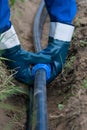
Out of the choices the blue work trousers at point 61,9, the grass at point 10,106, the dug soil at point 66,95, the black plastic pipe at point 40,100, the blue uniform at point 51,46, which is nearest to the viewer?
the black plastic pipe at point 40,100

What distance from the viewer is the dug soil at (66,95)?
2521 mm

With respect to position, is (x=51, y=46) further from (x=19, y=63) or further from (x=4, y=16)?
(x=4, y=16)

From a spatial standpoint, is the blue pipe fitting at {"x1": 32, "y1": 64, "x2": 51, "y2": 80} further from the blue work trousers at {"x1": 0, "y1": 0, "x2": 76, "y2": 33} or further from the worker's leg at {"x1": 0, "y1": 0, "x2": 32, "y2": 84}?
the blue work trousers at {"x1": 0, "y1": 0, "x2": 76, "y2": 33}

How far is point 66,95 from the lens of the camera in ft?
9.73

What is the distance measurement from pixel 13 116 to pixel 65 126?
386mm

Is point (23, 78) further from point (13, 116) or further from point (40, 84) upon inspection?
point (13, 116)

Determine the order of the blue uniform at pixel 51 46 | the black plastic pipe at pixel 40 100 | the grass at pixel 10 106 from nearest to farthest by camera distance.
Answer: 1. the black plastic pipe at pixel 40 100
2. the grass at pixel 10 106
3. the blue uniform at pixel 51 46

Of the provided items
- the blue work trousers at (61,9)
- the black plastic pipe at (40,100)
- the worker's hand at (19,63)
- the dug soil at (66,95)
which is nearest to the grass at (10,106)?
the dug soil at (66,95)

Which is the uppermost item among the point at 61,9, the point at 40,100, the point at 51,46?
the point at 61,9

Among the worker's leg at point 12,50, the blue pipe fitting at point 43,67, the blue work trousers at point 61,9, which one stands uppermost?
the blue work trousers at point 61,9

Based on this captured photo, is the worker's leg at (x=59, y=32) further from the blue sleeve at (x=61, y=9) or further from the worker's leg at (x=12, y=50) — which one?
the worker's leg at (x=12, y=50)

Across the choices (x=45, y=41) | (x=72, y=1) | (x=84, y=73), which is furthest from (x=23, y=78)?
(x=45, y=41)

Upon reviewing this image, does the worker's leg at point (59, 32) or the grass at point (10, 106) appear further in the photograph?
the worker's leg at point (59, 32)

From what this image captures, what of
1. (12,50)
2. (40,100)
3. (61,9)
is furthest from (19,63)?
(40,100)
